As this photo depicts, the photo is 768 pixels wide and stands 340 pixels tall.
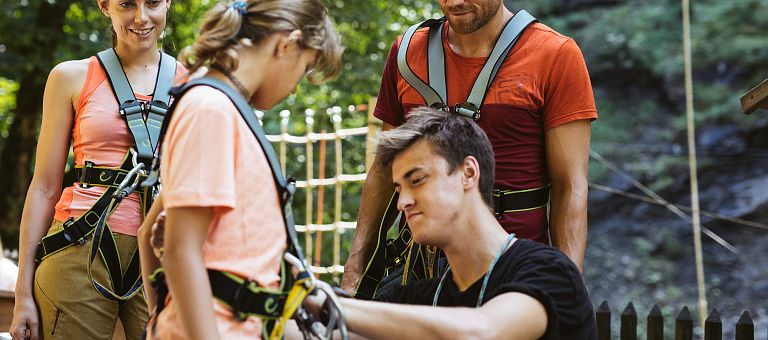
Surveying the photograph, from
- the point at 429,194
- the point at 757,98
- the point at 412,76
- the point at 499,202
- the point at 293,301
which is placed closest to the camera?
the point at 293,301

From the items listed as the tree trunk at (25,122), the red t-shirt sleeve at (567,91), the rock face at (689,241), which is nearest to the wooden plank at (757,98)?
the red t-shirt sleeve at (567,91)

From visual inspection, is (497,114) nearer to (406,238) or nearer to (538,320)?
(406,238)

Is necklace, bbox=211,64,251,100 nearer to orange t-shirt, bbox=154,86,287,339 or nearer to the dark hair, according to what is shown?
orange t-shirt, bbox=154,86,287,339

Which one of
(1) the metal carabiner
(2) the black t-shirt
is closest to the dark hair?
(2) the black t-shirt

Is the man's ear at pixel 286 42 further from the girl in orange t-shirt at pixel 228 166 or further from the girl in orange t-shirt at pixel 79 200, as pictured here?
the girl in orange t-shirt at pixel 79 200

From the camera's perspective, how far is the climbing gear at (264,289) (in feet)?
6.34

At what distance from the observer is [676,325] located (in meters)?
5.20

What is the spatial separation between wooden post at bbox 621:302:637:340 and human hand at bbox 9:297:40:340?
337cm

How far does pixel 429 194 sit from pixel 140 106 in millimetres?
1137

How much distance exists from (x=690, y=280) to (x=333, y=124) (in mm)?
6790

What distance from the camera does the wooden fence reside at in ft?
15.7

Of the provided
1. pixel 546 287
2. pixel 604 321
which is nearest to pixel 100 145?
pixel 546 287

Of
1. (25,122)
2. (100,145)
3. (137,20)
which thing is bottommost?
(100,145)

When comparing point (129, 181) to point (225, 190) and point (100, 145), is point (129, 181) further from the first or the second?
point (225, 190)
